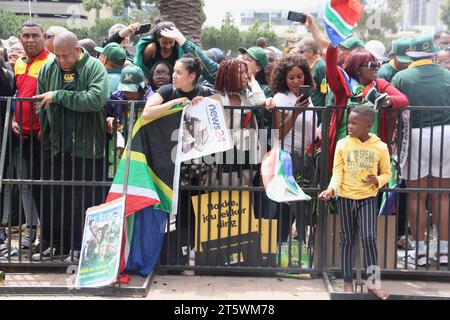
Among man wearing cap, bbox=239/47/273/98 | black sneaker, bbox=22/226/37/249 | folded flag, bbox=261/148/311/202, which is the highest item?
man wearing cap, bbox=239/47/273/98

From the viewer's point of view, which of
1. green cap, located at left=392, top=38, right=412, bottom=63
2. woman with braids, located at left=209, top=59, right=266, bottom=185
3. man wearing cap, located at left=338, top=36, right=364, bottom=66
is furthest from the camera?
man wearing cap, located at left=338, top=36, right=364, bottom=66

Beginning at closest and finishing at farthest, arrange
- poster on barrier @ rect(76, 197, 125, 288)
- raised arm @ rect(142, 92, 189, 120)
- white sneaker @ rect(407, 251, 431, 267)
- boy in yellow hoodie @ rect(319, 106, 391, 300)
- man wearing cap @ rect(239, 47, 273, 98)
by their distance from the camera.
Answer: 1. poster on barrier @ rect(76, 197, 125, 288)
2. boy in yellow hoodie @ rect(319, 106, 391, 300)
3. raised arm @ rect(142, 92, 189, 120)
4. white sneaker @ rect(407, 251, 431, 267)
5. man wearing cap @ rect(239, 47, 273, 98)

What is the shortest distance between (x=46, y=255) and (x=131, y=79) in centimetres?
190

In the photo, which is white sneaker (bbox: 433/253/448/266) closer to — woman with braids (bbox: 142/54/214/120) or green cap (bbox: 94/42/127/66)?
woman with braids (bbox: 142/54/214/120)

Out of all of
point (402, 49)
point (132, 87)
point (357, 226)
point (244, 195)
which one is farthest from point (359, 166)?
point (132, 87)

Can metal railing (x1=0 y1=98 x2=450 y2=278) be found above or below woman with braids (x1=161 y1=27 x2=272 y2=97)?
below

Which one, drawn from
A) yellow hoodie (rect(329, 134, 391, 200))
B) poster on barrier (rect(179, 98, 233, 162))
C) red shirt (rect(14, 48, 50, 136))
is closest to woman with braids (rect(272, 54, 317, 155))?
poster on barrier (rect(179, 98, 233, 162))

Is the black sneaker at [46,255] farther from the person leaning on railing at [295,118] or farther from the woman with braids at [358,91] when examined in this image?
the woman with braids at [358,91]

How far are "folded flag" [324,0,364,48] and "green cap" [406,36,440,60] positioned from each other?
1.10m

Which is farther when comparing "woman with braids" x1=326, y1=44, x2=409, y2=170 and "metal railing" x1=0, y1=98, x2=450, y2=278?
"metal railing" x1=0, y1=98, x2=450, y2=278

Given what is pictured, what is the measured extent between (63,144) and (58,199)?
1.89ft

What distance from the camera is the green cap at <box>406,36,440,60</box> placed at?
7305mm

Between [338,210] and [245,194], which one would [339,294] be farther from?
[245,194]
